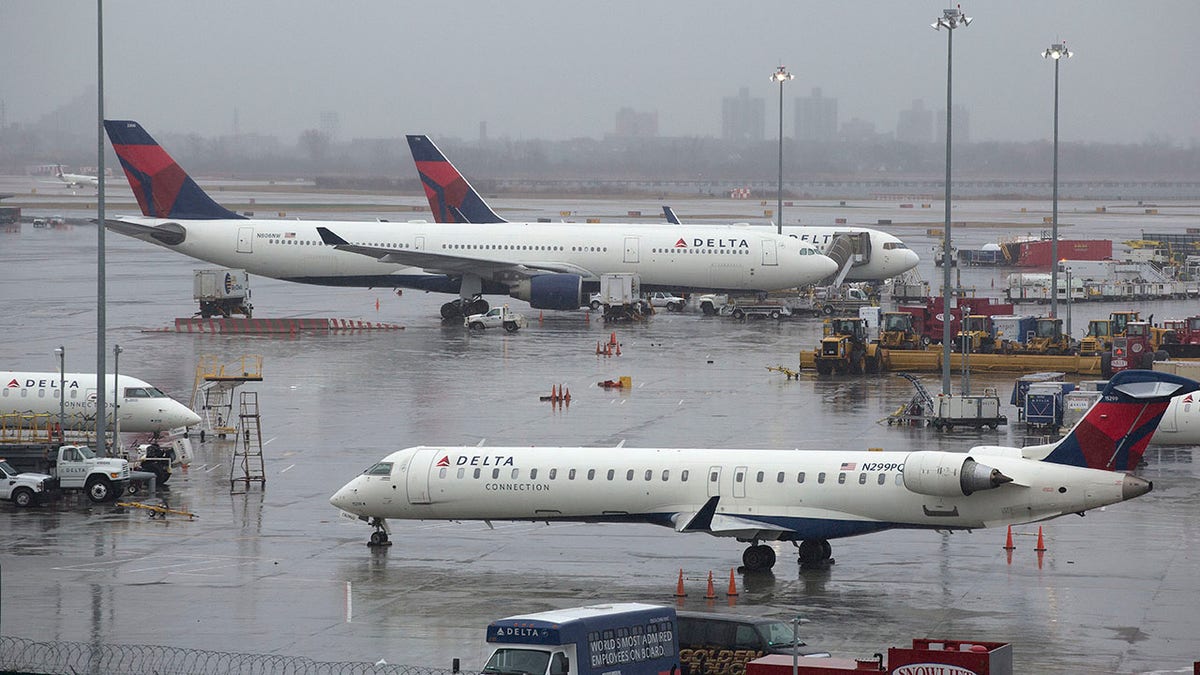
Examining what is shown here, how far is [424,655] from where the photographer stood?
91.2 ft

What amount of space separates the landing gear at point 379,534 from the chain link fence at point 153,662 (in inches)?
387

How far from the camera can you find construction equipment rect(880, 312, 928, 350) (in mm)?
69688

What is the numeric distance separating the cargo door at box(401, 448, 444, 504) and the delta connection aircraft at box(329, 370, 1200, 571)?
0.9 inches

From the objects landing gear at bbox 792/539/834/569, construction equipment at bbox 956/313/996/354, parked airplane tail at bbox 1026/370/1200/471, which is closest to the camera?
parked airplane tail at bbox 1026/370/1200/471

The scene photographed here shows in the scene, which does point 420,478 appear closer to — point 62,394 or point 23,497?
point 23,497

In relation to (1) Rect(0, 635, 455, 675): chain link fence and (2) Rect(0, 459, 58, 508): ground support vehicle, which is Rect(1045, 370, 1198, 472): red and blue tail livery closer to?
(1) Rect(0, 635, 455, 675): chain link fence

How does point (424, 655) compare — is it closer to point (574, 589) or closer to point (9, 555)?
point (574, 589)

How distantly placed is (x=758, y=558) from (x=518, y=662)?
38.3 ft

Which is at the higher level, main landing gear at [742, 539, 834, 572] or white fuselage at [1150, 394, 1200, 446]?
white fuselage at [1150, 394, 1200, 446]

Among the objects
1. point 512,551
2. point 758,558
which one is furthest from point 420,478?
point 758,558

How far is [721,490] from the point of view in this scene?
114ft

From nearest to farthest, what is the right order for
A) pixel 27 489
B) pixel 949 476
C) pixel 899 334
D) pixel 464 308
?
pixel 949 476, pixel 27 489, pixel 899 334, pixel 464 308

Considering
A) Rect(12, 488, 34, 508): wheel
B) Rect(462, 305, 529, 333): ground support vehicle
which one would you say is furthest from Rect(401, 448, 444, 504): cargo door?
Rect(462, 305, 529, 333): ground support vehicle

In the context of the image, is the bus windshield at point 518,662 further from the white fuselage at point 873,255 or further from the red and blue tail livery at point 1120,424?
the white fuselage at point 873,255
